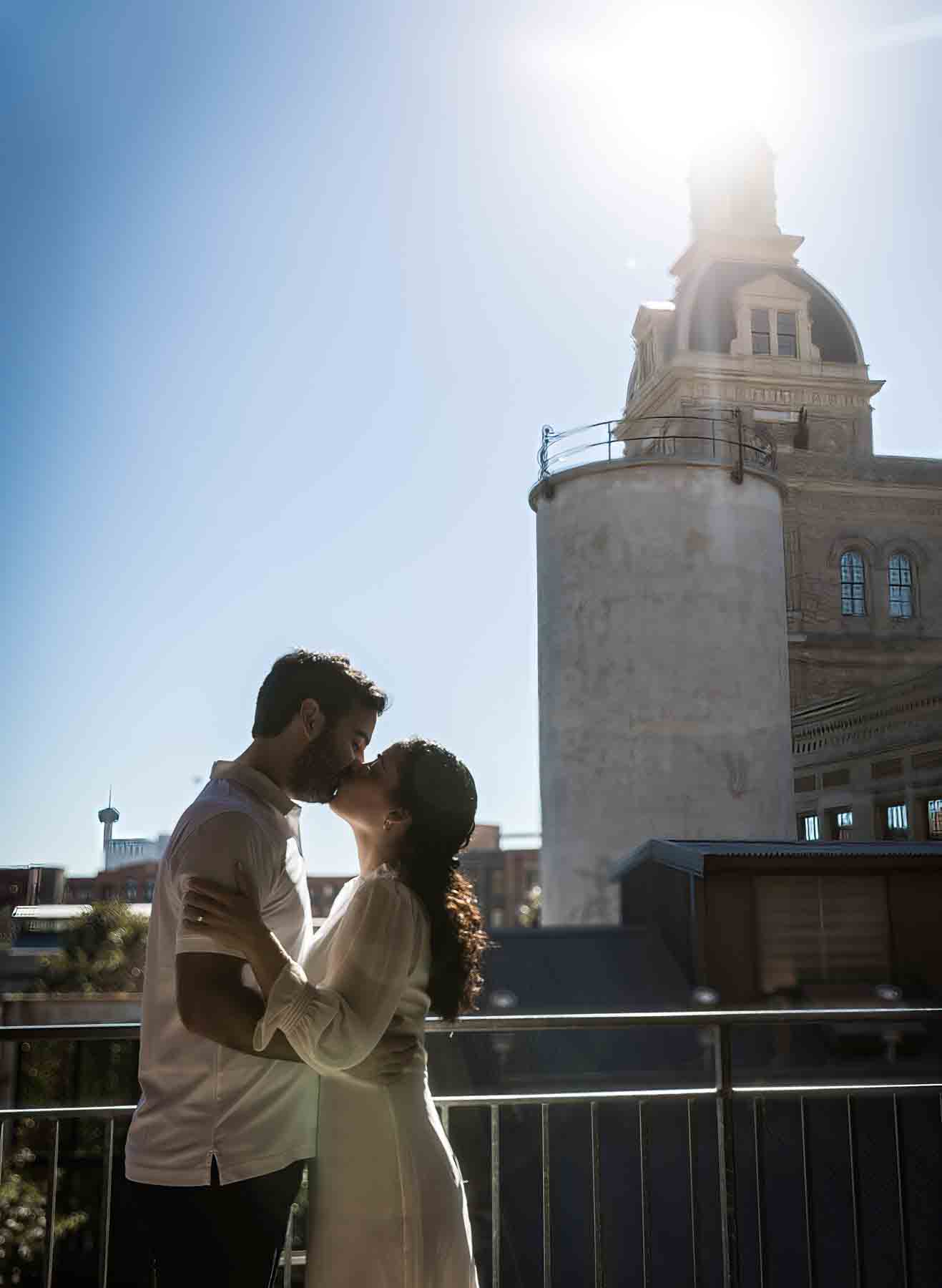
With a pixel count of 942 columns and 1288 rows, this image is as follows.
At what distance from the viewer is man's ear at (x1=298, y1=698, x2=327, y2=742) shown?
3.00 metres

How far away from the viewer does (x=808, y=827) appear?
38.9 meters

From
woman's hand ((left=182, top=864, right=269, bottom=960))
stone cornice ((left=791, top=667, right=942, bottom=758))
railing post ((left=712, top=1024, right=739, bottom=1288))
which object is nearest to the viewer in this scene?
woman's hand ((left=182, top=864, right=269, bottom=960))

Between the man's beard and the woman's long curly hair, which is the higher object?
the man's beard

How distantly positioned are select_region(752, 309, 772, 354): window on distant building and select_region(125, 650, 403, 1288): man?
48.5 m

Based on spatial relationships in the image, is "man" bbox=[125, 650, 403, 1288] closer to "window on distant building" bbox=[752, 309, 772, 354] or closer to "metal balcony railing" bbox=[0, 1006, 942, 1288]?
"metal balcony railing" bbox=[0, 1006, 942, 1288]

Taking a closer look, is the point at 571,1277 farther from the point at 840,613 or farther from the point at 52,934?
the point at 52,934

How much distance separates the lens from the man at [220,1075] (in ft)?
8.81

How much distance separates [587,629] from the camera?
2612 cm

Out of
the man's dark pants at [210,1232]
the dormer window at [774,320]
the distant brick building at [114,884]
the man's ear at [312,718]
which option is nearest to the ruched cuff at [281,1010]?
the man's dark pants at [210,1232]

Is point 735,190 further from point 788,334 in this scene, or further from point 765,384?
point 765,384

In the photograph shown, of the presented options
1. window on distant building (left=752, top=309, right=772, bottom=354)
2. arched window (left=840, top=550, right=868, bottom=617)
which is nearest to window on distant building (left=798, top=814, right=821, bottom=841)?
arched window (left=840, top=550, right=868, bottom=617)

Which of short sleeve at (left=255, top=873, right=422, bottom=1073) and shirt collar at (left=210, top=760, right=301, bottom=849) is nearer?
short sleeve at (left=255, top=873, right=422, bottom=1073)

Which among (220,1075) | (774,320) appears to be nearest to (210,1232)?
(220,1075)

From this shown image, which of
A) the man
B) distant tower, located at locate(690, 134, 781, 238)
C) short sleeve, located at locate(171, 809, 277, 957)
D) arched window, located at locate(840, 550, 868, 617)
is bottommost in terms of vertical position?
the man
